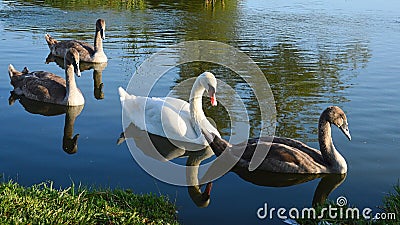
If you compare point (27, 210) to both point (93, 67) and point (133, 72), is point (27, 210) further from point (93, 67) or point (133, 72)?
point (93, 67)

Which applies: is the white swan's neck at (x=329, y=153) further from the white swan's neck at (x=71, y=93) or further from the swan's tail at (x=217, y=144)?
the white swan's neck at (x=71, y=93)

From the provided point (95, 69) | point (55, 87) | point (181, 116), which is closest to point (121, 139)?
point (181, 116)

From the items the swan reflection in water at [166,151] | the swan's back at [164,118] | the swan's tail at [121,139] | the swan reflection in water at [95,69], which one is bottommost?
the swan reflection in water at [95,69]

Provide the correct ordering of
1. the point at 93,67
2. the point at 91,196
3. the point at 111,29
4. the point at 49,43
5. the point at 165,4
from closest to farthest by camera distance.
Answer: the point at 91,196 → the point at 93,67 → the point at 49,43 → the point at 111,29 → the point at 165,4

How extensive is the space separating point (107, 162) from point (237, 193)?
2.20m

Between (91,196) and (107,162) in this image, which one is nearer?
(91,196)

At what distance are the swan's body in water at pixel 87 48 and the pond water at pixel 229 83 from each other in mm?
396

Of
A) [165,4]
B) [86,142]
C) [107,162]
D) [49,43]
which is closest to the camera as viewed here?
[107,162]

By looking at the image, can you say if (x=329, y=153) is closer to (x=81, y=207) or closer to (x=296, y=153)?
(x=296, y=153)

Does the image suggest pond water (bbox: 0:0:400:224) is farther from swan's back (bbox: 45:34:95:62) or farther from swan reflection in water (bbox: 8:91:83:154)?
swan's back (bbox: 45:34:95:62)

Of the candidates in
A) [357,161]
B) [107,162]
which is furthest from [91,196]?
[357,161]

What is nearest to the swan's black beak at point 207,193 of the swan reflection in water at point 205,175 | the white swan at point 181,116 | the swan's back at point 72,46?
the swan reflection in water at point 205,175

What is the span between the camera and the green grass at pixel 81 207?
18.0ft

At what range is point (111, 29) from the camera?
71.9 ft
